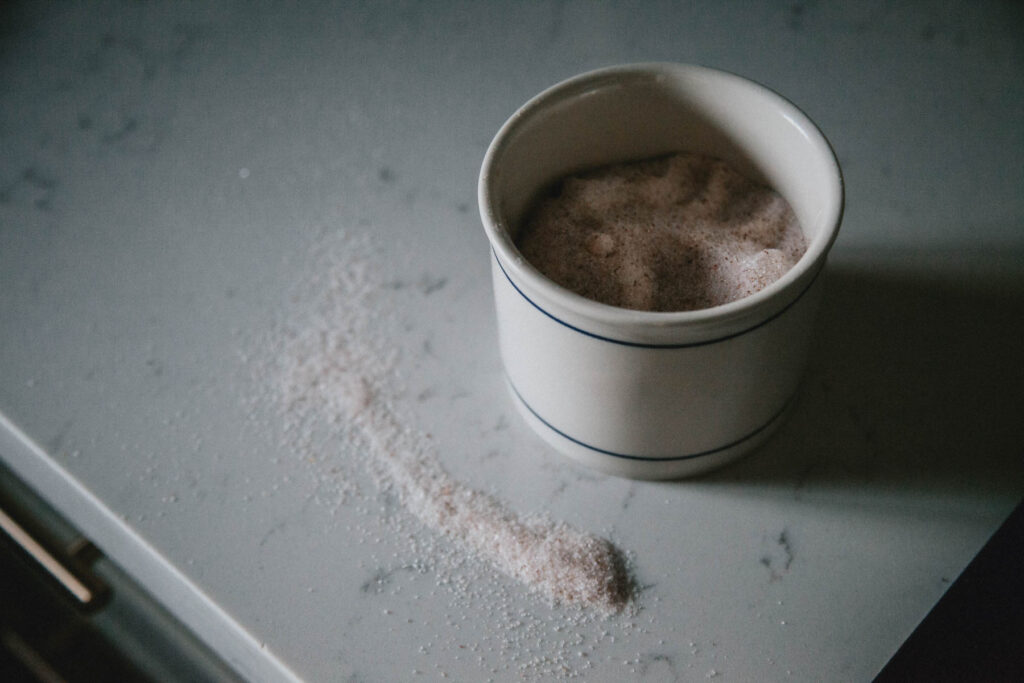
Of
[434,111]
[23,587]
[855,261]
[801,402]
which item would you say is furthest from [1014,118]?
[23,587]

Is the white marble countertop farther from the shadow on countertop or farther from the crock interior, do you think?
the crock interior

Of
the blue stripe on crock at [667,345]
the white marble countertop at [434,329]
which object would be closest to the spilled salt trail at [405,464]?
the white marble countertop at [434,329]

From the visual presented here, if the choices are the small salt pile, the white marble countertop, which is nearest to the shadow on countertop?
the white marble countertop

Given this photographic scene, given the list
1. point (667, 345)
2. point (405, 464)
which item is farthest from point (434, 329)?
point (667, 345)

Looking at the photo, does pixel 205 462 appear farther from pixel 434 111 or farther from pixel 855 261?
pixel 855 261

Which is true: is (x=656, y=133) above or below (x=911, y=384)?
above

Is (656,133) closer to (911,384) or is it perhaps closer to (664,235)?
(664,235)
